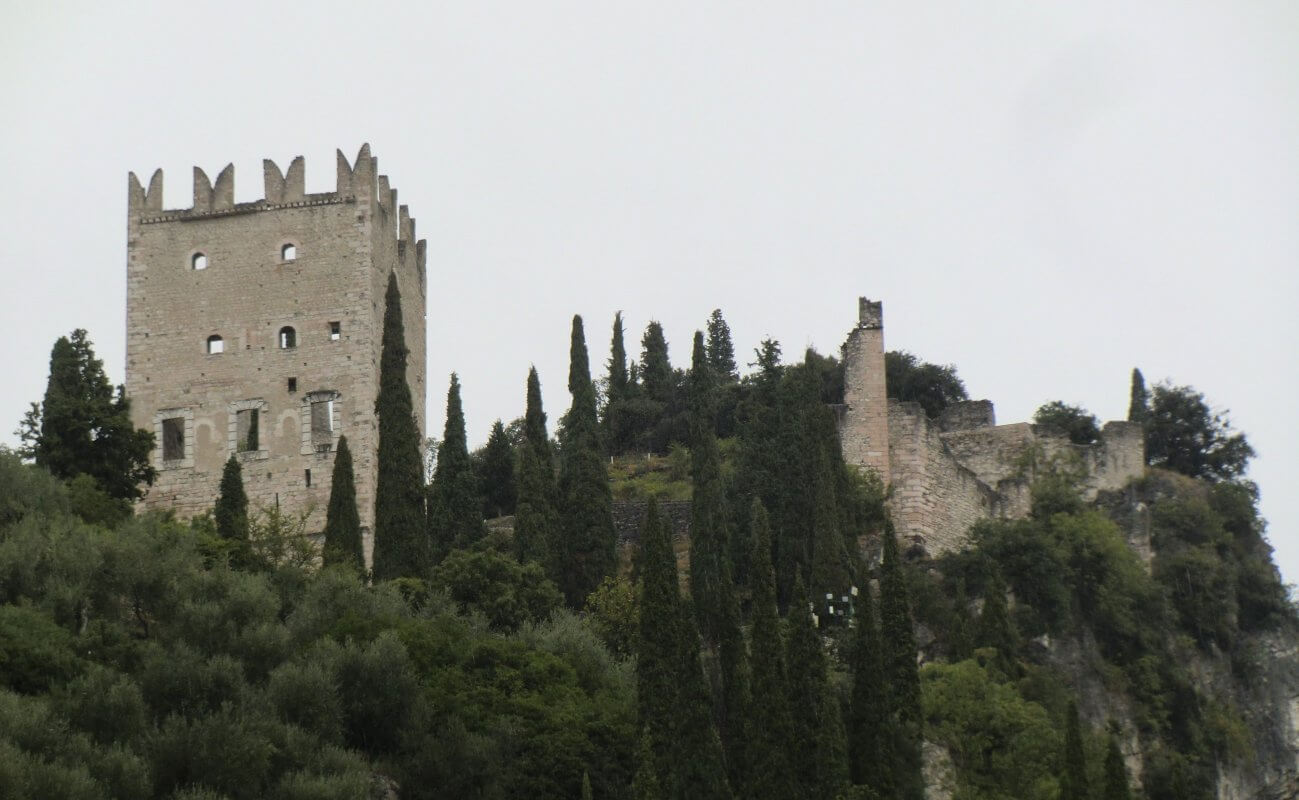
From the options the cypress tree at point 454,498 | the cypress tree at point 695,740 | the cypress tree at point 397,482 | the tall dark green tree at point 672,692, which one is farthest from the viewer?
the cypress tree at point 454,498

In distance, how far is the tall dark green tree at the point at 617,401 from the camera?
62844 millimetres

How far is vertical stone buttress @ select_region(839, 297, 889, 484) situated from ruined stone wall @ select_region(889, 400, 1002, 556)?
26cm

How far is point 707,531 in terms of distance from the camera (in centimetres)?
4559


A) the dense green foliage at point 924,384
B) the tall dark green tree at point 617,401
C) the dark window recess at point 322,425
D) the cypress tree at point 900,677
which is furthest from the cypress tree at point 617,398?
the cypress tree at point 900,677

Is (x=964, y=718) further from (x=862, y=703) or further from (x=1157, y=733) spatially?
(x=1157, y=733)

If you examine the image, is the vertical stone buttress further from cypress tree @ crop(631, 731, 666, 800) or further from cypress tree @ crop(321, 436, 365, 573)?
cypress tree @ crop(631, 731, 666, 800)

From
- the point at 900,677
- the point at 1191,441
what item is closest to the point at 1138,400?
the point at 1191,441

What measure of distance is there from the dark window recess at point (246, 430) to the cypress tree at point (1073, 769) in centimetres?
1732

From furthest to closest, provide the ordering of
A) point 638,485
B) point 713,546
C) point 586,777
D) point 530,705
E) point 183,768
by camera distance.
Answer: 1. point 638,485
2. point 713,546
3. point 530,705
4. point 586,777
5. point 183,768

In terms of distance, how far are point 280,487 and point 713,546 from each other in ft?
28.0

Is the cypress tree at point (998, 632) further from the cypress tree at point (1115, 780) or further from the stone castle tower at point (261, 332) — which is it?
the stone castle tower at point (261, 332)

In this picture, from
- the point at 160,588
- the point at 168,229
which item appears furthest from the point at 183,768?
the point at 168,229

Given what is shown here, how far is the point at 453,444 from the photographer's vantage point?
171ft

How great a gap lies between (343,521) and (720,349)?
89.9 feet
